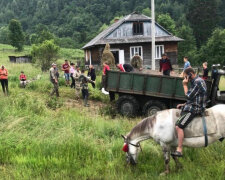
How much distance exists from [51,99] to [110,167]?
674cm

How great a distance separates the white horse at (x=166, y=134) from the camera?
5414mm

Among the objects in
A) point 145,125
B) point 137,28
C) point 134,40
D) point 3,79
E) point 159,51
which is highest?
point 137,28

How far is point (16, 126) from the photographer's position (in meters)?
8.08

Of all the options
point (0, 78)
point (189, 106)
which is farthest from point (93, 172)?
point (0, 78)

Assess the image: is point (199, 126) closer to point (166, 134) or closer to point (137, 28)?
A: point (166, 134)

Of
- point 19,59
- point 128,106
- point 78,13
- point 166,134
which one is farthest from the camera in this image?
point 78,13

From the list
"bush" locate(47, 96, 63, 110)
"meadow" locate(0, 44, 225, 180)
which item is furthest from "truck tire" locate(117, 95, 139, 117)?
"bush" locate(47, 96, 63, 110)

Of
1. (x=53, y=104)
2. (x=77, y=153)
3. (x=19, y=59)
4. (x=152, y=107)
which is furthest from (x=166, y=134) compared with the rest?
(x=19, y=59)

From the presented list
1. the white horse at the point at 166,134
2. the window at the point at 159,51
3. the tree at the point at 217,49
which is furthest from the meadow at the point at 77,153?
the tree at the point at 217,49

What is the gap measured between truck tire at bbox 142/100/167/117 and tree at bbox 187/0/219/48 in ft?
185

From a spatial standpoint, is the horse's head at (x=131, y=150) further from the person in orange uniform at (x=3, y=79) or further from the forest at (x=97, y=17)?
the forest at (x=97, y=17)

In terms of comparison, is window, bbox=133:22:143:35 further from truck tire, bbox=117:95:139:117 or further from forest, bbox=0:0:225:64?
forest, bbox=0:0:225:64

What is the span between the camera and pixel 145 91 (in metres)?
10.6

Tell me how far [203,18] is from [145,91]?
61834 millimetres
